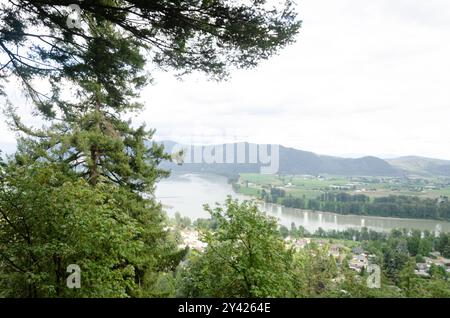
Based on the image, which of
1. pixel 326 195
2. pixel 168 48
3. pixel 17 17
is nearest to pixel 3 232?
pixel 17 17

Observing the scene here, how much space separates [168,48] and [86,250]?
321cm

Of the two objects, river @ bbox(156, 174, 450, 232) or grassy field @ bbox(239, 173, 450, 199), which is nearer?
river @ bbox(156, 174, 450, 232)

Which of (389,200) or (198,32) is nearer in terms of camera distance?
(198,32)

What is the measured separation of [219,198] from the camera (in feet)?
46.1

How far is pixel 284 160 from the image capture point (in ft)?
136

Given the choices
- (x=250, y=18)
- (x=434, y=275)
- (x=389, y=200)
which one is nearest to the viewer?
(x=434, y=275)

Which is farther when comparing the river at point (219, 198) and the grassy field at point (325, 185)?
the grassy field at point (325, 185)

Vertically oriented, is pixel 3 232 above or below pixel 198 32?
below

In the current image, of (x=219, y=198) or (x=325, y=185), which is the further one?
(x=325, y=185)

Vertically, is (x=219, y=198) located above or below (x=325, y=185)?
above

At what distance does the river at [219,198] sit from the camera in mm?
15843

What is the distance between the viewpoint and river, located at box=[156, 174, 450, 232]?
15.8 m
